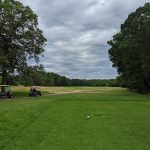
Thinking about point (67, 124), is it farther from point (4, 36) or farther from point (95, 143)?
point (4, 36)

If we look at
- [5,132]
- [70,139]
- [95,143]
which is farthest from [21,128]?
[95,143]

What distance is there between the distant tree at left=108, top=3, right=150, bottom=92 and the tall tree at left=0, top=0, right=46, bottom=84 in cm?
1526

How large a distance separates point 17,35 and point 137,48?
20.5 m

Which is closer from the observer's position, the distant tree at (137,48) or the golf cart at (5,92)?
the golf cart at (5,92)

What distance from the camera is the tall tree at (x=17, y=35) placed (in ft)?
213

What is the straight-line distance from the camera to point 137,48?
2699 inches

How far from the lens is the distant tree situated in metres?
65.5

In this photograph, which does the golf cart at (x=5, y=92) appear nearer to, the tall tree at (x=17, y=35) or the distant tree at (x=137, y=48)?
the tall tree at (x=17, y=35)

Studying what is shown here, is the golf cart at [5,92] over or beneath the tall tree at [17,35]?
beneath

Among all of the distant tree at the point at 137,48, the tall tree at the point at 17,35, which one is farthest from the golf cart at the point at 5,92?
the distant tree at the point at 137,48

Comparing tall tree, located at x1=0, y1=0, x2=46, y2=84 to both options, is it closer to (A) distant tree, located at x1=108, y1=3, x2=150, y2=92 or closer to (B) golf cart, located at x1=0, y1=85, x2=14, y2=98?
(B) golf cart, located at x1=0, y1=85, x2=14, y2=98

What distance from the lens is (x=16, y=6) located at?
6719 cm

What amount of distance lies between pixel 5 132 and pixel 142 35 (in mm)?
52872

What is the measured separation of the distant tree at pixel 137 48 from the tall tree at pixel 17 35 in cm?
1526
